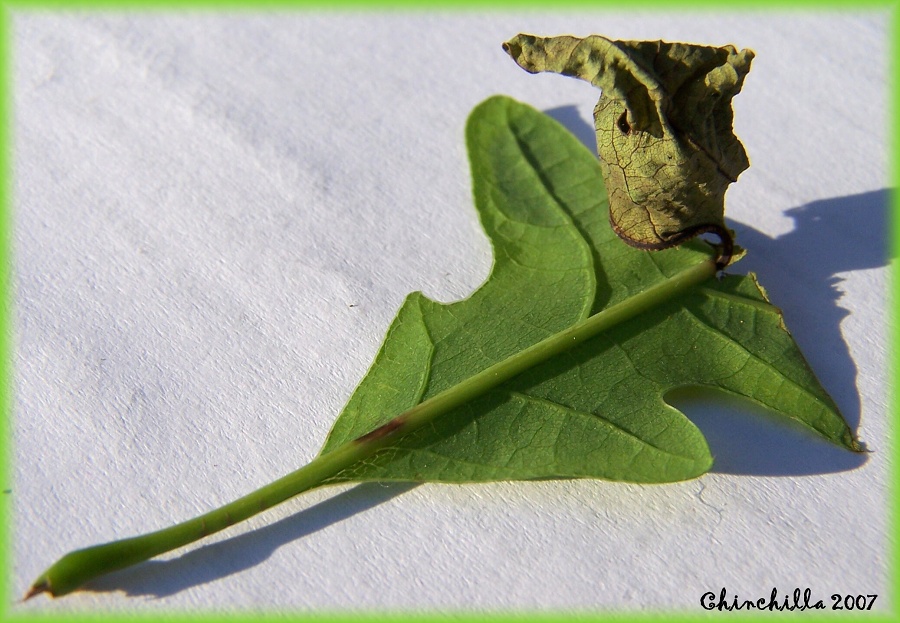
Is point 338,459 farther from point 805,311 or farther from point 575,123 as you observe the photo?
point 575,123

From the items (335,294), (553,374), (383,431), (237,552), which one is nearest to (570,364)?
(553,374)

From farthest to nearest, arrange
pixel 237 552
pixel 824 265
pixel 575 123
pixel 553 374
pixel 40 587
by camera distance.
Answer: pixel 575 123, pixel 824 265, pixel 553 374, pixel 237 552, pixel 40 587

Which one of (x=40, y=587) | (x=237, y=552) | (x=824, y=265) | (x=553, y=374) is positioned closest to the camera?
(x=40, y=587)

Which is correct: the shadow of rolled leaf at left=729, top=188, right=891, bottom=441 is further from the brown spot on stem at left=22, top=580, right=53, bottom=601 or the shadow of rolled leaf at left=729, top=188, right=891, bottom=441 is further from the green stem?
the brown spot on stem at left=22, top=580, right=53, bottom=601

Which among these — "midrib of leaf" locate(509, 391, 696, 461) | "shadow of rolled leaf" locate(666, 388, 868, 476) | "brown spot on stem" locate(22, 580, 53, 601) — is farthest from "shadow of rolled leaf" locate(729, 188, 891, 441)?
"brown spot on stem" locate(22, 580, 53, 601)

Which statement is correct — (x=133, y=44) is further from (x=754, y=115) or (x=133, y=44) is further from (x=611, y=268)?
(x=754, y=115)

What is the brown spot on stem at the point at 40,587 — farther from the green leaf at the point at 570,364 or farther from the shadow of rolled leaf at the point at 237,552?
the green leaf at the point at 570,364
